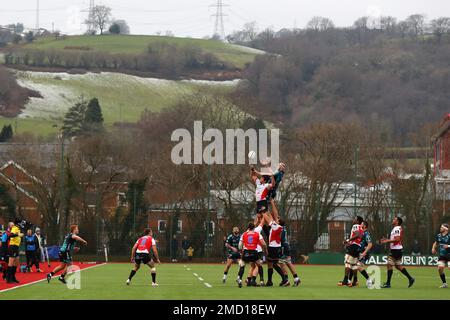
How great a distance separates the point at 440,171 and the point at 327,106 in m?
93.7

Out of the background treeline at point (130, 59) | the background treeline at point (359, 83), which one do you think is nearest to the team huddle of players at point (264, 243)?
the background treeline at point (359, 83)

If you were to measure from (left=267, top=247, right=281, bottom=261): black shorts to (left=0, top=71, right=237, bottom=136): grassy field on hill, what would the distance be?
11982 centimetres

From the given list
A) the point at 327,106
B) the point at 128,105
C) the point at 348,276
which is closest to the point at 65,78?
the point at 128,105

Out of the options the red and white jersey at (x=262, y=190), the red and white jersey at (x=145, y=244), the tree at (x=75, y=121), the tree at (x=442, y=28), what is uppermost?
the tree at (x=442, y=28)

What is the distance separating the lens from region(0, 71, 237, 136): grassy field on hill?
16100 cm

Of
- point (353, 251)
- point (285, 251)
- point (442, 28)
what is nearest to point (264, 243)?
point (285, 251)

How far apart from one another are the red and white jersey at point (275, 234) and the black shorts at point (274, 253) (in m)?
0.10

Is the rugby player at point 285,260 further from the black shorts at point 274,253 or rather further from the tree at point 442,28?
the tree at point 442,28

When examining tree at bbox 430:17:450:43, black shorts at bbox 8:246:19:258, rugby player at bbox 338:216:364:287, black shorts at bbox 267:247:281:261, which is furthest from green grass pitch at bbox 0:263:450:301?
tree at bbox 430:17:450:43

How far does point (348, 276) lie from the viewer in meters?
34.1

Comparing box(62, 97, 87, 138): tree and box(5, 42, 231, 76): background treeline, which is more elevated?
box(5, 42, 231, 76): background treeline

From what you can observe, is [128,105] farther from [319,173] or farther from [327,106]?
[319,173]

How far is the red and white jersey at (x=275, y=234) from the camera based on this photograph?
32.6 m

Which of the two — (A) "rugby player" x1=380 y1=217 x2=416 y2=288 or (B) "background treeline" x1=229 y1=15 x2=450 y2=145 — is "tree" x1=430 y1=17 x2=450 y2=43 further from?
(A) "rugby player" x1=380 y1=217 x2=416 y2=288
